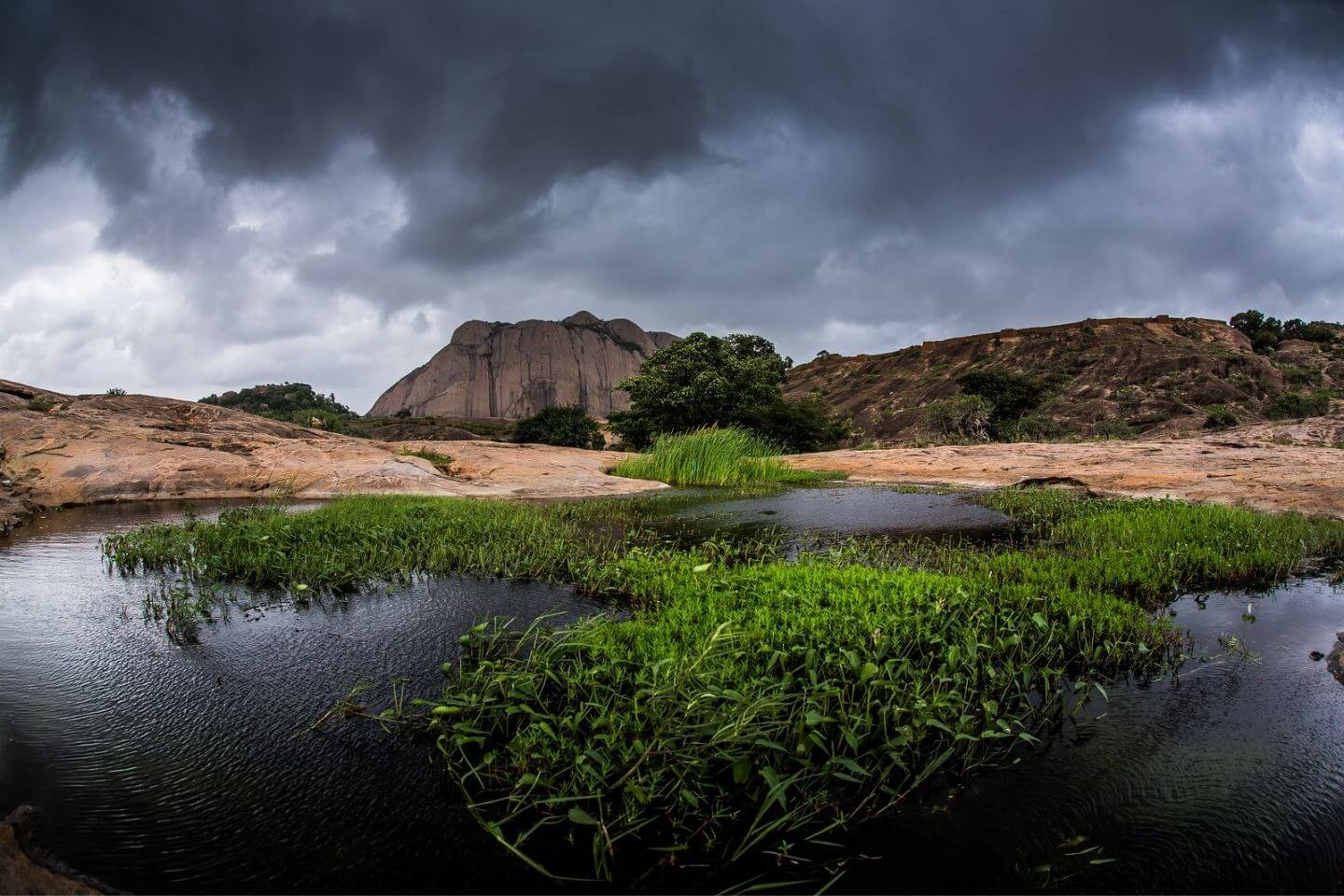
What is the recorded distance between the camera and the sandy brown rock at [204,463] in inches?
437

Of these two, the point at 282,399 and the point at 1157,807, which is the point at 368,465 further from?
the point at 282,399

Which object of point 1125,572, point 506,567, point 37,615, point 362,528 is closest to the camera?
point 37,615

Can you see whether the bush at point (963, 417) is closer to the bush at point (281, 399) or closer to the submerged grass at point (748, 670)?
the submerged grass at point (748, 670)

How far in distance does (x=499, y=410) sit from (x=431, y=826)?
6246 centimetres

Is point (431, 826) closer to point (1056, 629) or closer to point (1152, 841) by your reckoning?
point (1152, 841)

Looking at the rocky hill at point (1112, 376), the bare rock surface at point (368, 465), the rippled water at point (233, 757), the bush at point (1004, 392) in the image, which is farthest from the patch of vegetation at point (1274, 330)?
the rippled water at point (233, 757)

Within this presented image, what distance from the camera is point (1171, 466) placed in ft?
43.1

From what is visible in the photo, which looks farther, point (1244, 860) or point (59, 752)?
point (59, 752)

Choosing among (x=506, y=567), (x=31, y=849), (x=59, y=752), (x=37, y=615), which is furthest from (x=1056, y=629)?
(x=37, y=615)

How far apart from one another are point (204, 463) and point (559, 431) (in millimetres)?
15791

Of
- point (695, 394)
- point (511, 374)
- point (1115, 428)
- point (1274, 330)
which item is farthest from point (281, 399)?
point (1274, 330)

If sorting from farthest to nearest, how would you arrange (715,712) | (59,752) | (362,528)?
(362,528)
(59,752)
(715,712)

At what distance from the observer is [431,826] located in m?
2.18

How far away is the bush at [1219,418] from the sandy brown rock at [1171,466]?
10.2 metres
